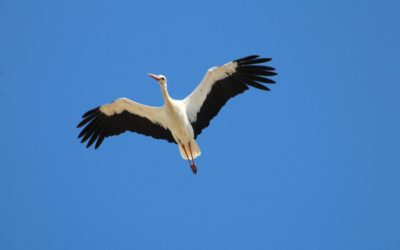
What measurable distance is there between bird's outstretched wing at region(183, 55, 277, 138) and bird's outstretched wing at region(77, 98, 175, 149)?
2.24 feet

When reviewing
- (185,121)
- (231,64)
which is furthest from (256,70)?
(185,121)

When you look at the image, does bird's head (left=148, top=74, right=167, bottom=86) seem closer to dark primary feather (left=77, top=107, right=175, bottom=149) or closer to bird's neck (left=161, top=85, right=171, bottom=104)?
bird's neck (left=161, top=85, right=171, bottom=104)

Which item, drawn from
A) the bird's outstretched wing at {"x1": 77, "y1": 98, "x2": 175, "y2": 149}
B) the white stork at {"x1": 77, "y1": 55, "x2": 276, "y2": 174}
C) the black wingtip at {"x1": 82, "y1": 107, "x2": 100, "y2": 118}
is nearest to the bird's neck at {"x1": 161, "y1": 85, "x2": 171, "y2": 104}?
the white stork at {"x1": 77, "y1": 55, "x2": 276, "y2": 174}

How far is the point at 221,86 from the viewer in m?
14.1

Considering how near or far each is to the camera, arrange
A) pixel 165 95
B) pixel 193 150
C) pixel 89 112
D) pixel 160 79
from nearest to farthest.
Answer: pixel 165 95 < pixel 160 79 < pixel 193 150 < pixel 89 112

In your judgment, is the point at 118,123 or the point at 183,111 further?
the point at 118,123

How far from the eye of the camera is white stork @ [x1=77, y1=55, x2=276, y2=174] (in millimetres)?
13992

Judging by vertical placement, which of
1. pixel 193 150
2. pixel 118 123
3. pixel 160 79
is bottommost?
pixel 193 150

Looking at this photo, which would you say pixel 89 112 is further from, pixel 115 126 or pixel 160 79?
pixel 160 79

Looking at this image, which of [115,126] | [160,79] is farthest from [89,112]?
[160,79]

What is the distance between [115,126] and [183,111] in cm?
143

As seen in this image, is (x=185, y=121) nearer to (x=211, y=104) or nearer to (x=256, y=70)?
(x=211, y=104)

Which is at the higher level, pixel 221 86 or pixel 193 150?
pixel 221 86

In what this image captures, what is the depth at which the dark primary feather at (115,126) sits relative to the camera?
14.6 metres
